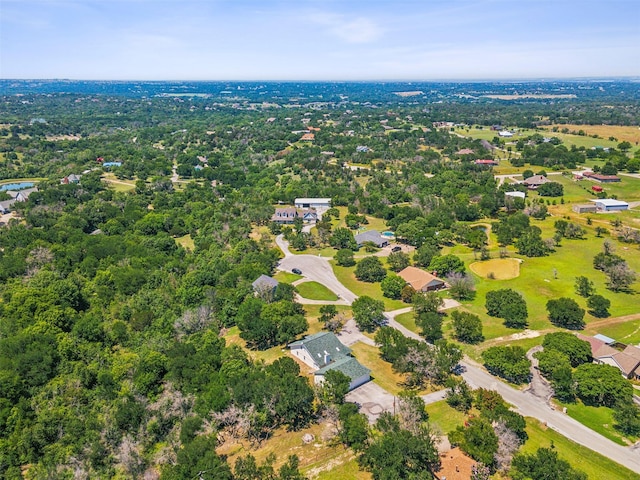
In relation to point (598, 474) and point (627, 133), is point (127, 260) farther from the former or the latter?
point (627, 133)

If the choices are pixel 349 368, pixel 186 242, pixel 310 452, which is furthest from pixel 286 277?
pixel 310 452

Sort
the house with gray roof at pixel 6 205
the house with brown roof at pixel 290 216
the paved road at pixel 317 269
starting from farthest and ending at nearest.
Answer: the house with gray roof at pixel 6 205 < the house with brown roof at pixel 290 216 < the paved road at pixel 317 269

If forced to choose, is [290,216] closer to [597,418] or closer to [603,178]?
[597,418]

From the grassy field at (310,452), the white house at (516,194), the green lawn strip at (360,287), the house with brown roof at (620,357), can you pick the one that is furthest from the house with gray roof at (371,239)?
the grassy field at (310,452)

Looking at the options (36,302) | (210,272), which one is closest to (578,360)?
(210,272)

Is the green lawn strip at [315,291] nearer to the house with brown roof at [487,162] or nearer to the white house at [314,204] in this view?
the white house at [314,204]

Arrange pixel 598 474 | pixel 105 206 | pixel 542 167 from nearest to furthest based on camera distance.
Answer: pixel 598 474 → pixel 105 206 → pixel 542 167
